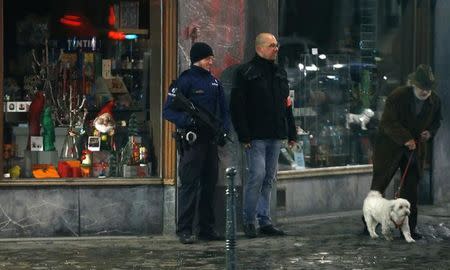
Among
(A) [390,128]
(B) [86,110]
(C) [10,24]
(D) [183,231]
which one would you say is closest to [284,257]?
(D) [183,231]

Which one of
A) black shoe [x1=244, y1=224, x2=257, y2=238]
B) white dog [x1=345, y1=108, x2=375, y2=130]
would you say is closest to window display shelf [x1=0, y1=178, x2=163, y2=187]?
black shoe [x1=244, y1=224, x2=257, y2=238]

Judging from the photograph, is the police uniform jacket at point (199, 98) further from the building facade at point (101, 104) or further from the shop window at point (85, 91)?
the shop window at point (85, 91)

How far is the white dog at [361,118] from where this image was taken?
50.4 ft

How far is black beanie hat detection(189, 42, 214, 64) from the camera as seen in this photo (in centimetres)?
1214

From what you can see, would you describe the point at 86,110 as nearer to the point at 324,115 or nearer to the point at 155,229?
the point at 155,229

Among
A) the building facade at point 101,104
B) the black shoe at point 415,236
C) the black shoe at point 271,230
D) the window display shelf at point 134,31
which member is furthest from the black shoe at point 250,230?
the window display shelf at point 134,31

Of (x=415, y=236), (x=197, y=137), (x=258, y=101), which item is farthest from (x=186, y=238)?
(x=415, y=236)

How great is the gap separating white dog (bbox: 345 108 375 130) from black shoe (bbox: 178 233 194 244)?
12.4 ft

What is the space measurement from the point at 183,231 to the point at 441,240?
274 centimetres

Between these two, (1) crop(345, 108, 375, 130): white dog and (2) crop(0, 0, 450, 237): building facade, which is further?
(1) crop(345, 108, 375, 130): white dog

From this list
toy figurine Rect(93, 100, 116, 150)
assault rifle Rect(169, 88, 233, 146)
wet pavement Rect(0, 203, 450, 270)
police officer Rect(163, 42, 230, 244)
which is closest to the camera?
wet pavement Rect(0, 203, 450, 270)

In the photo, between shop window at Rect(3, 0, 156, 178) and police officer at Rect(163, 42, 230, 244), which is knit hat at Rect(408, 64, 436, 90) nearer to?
police officer at Rect(163, 42, 230, 244)

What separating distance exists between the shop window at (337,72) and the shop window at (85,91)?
6.61ft

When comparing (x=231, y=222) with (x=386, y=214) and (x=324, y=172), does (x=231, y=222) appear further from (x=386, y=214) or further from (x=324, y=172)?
(x=324, y=172)
